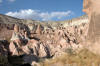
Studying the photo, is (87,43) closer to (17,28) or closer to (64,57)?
(64,57)

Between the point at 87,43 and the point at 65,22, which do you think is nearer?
the point at 87,43

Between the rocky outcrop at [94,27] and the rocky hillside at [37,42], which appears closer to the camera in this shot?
the rocky outcrop at [94,27]

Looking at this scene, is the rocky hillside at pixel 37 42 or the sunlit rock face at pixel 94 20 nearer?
the sunlit rock face at pixel 94 20

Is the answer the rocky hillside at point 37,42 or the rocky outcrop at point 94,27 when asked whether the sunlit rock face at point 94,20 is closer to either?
the rocky outcrop at point 94,27

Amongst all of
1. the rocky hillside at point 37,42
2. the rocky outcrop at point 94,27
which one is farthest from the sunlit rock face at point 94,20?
the rocky hillside at point 37,42

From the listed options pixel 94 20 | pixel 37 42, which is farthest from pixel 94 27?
pixel 37 42

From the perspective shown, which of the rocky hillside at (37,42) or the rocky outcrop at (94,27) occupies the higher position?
the rocky outcrop at (94,27)

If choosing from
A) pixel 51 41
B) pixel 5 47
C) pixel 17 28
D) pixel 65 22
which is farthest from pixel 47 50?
pixel 65 22

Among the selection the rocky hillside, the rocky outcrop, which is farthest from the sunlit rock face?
the rocky hillside

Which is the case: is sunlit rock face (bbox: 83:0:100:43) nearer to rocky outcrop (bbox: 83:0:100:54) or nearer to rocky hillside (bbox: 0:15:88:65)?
rocky outcrop (bbox: 83:0:100:54)

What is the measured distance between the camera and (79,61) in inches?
193

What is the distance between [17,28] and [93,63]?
6708cm

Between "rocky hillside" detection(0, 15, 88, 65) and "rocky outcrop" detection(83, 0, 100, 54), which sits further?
"rocky hillside" detection(0, 15, 88, 65)

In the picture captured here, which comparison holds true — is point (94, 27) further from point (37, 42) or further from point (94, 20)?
point (37, 42)
